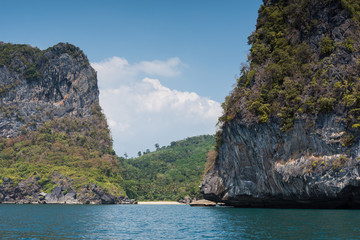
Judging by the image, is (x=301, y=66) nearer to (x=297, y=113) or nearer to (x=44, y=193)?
(x=297, y=113)

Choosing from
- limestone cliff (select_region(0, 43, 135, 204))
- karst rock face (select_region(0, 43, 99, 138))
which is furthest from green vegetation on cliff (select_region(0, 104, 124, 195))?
karst rock face (select_region(0, 43, 99, 138))

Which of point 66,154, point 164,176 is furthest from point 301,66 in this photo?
point 164,176

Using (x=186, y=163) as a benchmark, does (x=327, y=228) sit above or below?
below

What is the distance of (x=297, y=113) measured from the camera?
41344 millimetres

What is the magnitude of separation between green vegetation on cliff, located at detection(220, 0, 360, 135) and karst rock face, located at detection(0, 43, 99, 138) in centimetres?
9667

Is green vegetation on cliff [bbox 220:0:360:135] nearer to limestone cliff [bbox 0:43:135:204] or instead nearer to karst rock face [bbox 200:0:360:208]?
karst rock face [bbox 200:0:360:208]

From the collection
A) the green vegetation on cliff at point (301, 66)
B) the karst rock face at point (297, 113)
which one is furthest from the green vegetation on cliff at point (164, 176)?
the green vegetation on cliff at point (301, 66)

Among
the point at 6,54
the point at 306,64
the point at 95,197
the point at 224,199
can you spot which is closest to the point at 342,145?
the point at 306,64

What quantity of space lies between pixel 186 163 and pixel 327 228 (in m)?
161

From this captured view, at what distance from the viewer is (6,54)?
13575 cm

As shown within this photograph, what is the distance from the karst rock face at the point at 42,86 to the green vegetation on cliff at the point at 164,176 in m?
36.7

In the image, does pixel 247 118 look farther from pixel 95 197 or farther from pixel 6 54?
pixel 6 54

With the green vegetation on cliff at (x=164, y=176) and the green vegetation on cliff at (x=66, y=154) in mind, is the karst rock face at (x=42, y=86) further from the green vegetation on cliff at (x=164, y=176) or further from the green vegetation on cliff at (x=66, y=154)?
the green vegetation on cliff at (x=164, y=176)

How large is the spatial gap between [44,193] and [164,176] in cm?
7626
